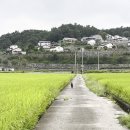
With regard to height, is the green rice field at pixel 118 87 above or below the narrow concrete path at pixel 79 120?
above

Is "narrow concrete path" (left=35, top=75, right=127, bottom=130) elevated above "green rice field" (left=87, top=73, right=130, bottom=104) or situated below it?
below

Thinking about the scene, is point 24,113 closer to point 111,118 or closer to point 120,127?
point 120,127

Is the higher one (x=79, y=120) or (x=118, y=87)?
(x=118, y=87)

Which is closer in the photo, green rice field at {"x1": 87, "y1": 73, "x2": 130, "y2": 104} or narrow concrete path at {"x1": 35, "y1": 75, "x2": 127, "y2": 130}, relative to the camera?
narrow concrete path at {"x1": 35, "y1": 75, "x2": 127, "y2": 130}

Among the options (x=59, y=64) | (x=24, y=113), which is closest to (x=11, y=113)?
(x=24, y=113)

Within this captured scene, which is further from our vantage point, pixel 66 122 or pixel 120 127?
pixel 66 122

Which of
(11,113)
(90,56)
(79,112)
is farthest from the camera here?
(90,56)

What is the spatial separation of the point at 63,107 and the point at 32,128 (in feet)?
30.3

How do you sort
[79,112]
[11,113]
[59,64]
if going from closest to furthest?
[11,113]
[79,112]
[59,64]

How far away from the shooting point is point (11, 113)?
462 inches

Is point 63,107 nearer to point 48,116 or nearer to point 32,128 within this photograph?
point 48,116

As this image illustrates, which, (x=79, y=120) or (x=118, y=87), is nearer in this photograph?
(x=79, y=120)

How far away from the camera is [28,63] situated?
162 meters

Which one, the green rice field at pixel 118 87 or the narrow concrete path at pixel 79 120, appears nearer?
the narrow concrete path at pixel 79 120
